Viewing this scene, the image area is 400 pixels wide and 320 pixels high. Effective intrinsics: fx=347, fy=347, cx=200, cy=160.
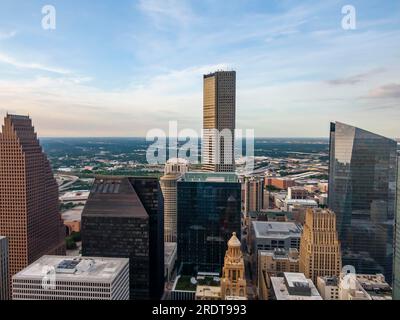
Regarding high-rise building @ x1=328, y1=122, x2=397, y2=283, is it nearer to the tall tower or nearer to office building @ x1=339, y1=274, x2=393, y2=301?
office building @ x1=339, y1=274, x2=393, y2=301

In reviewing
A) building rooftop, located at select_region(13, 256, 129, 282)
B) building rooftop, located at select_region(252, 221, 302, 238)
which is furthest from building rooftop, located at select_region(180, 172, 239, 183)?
building rooftop, located at select_region(13, 256, 129, 282)

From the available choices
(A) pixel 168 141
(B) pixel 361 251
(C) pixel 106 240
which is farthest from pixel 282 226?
(A) pixel 168 141

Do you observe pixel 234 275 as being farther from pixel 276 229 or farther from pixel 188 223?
pixel 276 229

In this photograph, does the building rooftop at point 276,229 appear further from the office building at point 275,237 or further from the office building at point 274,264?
the office building at point 274,264

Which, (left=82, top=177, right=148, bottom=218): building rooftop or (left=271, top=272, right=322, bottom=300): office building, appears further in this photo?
(left=82, top=177, right=148, bottom=218): building rooftop

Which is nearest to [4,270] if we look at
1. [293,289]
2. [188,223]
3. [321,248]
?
[188,223]

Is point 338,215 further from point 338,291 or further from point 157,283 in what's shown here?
point 157,283

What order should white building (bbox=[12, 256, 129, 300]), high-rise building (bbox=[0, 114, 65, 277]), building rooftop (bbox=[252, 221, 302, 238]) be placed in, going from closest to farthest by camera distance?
white building (bbox=[12, 256, 129, 300])
high-rise building (bbox=[0, 114, 65, 277])
building rooftop (bbox=[252, 221, 302, 238])
